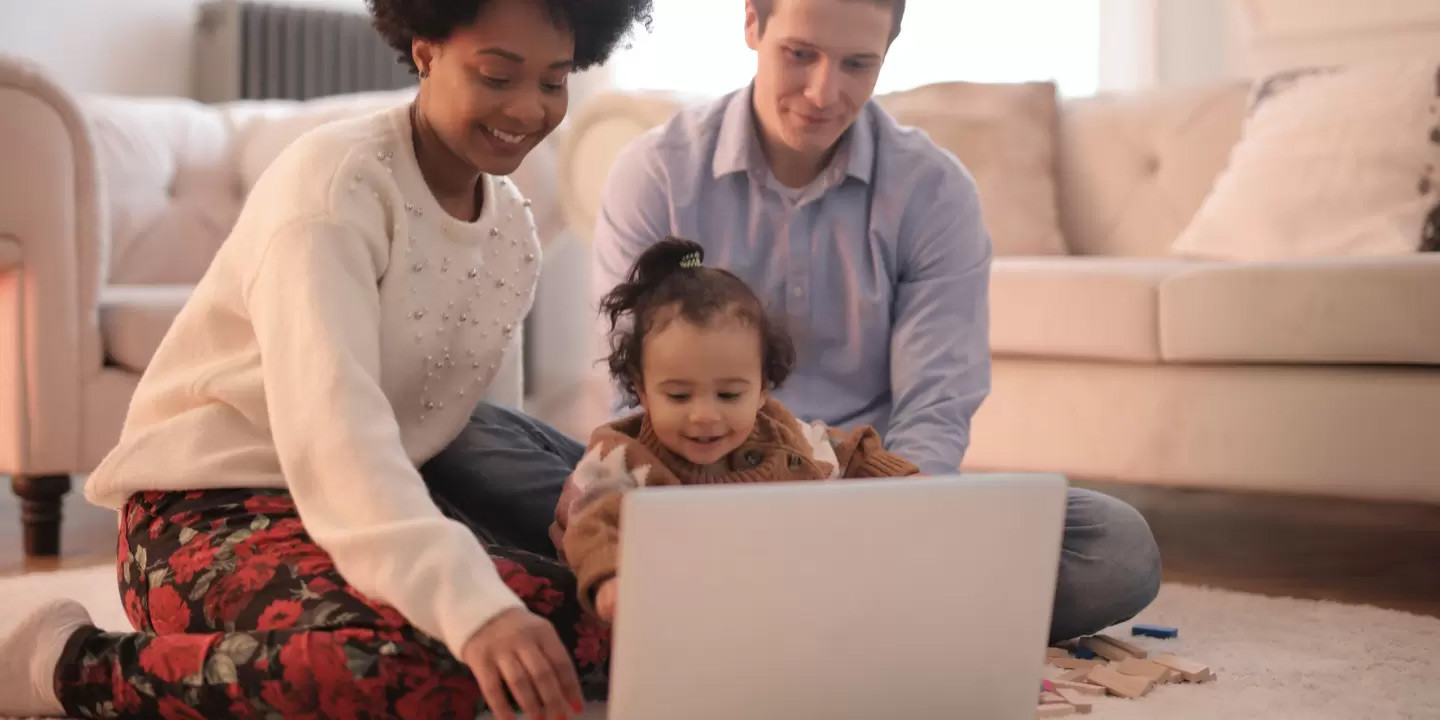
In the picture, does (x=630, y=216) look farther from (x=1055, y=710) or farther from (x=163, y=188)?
(x=163, y=188)

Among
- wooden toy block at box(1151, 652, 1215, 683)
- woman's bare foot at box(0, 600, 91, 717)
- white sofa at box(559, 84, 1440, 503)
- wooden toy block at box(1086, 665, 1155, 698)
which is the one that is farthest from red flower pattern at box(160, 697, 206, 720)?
white sofa at box(559, 84, 1440, 503)

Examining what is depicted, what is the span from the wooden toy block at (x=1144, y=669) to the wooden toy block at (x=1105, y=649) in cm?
4

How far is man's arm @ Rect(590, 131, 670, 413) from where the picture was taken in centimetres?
178

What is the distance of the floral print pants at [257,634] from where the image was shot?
115 centimetres

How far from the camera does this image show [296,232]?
3.91ft

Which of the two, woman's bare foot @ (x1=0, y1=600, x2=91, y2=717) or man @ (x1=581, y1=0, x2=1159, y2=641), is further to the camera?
man @ (x1=581, y1=0, x2=1159, y2=641)

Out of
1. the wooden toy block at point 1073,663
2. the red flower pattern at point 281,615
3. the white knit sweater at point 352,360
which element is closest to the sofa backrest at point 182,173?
the white knit sweater at point 352,360

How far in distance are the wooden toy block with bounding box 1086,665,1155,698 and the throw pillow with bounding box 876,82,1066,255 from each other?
1.43 metres

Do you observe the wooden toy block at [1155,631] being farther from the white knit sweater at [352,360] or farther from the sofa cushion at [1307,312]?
the white knit sweater at [352,360]

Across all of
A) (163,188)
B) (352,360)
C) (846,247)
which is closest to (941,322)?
(846,247)

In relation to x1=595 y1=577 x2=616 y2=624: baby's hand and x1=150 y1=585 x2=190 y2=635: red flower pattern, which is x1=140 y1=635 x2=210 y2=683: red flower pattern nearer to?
x1=150 y1=585 x2=190 y2=635: red flower pattern

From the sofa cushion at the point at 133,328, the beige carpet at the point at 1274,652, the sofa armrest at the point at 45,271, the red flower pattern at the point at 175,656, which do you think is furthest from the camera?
the sofa cushion at the point at 133,328

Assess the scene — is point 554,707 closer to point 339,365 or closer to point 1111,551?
point 339,365

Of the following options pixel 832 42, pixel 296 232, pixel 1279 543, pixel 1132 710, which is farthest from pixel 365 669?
pixel 1279 543
